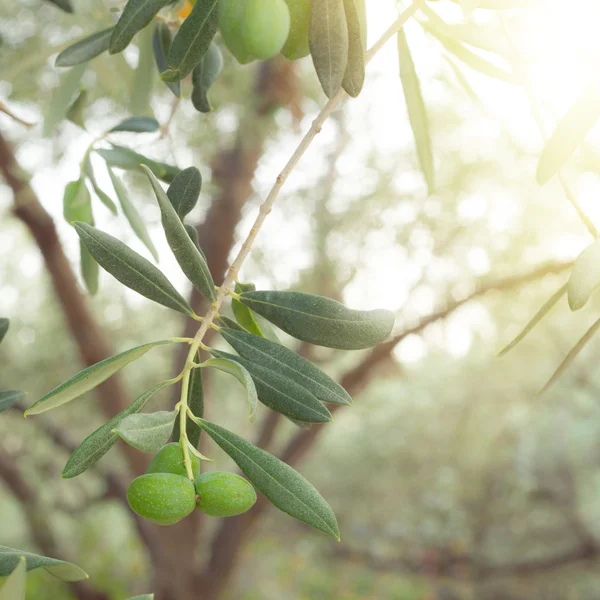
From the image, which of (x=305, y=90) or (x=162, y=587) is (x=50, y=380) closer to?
(x=162, y=587)

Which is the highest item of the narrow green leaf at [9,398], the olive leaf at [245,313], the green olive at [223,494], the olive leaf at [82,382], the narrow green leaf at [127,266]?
the olive leaf at [245,313]

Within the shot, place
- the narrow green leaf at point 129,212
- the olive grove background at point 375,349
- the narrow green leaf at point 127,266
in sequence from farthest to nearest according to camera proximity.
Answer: the olive grove background at point 375,349
the narrow green leaf at point 129,212
the narrow green leaf at point 127,266

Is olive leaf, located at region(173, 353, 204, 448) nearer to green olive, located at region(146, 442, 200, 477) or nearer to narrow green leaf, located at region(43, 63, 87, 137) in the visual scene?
green olive, located at region(146, 442, 200, 477)

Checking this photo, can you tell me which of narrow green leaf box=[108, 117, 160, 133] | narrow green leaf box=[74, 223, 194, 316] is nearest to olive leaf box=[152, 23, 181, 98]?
narrow green leaf box=[108, 117, 160, 133]

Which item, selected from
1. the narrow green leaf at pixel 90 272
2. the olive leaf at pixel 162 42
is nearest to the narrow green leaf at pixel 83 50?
→ the olive leaf at pixel 162 42

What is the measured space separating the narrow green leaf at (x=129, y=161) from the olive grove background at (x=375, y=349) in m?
0.13

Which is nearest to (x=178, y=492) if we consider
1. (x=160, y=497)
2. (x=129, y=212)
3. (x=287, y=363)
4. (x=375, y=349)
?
(x=160, y=497)

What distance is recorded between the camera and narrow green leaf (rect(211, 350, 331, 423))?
40 centimetres

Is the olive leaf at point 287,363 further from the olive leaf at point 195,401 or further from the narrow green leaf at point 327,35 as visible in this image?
the narrow green leaf at point 327,35

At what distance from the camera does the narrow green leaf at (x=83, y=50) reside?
61cm

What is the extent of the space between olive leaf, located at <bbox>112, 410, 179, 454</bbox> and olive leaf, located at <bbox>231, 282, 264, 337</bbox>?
13 cm

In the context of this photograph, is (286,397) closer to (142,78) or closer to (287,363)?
(287,363)

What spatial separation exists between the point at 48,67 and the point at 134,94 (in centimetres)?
163

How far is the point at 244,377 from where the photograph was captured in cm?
33
